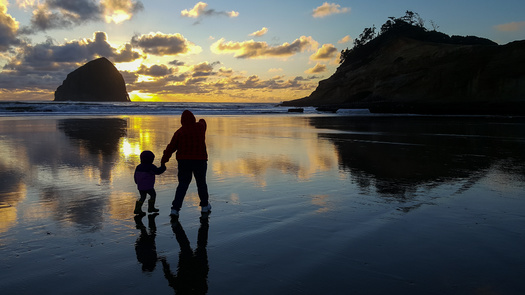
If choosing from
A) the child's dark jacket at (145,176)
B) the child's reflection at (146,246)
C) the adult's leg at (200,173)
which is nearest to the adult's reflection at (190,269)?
the child's reflection at (146,246)

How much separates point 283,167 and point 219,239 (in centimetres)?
501

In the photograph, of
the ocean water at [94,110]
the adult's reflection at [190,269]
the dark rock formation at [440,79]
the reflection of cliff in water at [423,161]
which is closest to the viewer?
the adult's reflection at [190,269]

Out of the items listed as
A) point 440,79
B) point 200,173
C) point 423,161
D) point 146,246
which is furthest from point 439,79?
point 146,246

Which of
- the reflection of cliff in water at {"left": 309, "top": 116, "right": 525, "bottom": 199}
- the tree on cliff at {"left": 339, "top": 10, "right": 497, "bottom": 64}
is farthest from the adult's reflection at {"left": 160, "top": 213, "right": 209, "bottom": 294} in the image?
the tree on cliff at {"left": 339, "top": 10, "right": 497, "bottom": 64}

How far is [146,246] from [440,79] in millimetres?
59757

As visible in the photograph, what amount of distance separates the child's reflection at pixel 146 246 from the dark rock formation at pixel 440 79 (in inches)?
1665

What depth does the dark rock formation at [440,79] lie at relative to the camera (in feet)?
147

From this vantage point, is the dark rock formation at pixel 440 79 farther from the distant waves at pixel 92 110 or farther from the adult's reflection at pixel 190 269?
the adult's reflection at pixel 190 269

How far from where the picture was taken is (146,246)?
406 centimetres

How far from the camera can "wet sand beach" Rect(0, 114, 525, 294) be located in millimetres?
3219

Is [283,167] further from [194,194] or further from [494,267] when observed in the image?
[494,267]

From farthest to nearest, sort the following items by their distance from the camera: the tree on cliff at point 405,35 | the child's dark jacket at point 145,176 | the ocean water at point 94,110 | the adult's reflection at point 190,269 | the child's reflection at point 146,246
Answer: the tree on cliff at point 405,35 < the ocean water at point 94,110 < the child's dark jacket at point 145,176 < the child's reflection at point 146,246 < the adult's reflection at point 190,269

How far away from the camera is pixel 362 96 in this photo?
72.8 m

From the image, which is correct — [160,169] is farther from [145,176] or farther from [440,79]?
[440,79]
